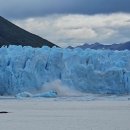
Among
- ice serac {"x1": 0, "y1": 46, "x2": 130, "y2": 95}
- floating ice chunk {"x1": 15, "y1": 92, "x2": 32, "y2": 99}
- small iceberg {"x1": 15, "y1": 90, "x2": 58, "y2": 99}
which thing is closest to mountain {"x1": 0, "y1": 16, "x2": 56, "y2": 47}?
ice serac {"x1": 0, "y1": 46, "x2": 130, "y2": 95}

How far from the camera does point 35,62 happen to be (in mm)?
29438

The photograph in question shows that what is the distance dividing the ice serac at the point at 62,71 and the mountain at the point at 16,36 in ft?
121

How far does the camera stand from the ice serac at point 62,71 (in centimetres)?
2870

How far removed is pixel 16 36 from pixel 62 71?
43.7 meters

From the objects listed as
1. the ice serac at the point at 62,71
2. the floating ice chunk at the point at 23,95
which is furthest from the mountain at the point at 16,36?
the floating ice chunk at the point at 23,95

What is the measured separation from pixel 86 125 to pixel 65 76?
14.0 meters

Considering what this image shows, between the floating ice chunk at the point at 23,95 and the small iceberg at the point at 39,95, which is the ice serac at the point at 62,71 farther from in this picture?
the floating ice chunk at the point at 23,95

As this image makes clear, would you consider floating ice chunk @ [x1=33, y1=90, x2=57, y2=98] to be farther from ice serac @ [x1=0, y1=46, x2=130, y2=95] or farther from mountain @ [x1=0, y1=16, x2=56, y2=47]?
mountain @ [x1=0, y1=16, x2=56, y2=47]

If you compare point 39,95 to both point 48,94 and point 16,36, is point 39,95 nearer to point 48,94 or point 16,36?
point 48,94

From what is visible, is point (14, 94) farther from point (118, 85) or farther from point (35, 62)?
point (118, 85)

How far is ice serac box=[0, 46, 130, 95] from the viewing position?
28.7 metres

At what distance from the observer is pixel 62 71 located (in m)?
29.7

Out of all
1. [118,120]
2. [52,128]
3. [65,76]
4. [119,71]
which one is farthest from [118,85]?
[52,128]

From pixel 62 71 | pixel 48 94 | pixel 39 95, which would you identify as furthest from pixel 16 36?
pixel 39 95
